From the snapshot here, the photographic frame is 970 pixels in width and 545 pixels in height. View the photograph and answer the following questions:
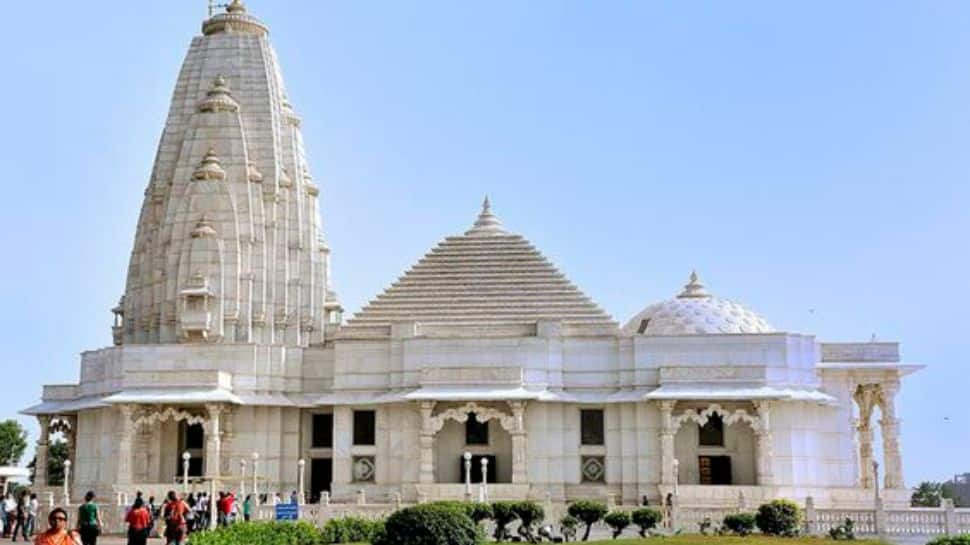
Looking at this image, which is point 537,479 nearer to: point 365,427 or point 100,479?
point 365,427

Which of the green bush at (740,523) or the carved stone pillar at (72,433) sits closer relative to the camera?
the green bush at (740,523)

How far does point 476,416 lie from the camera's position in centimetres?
4362

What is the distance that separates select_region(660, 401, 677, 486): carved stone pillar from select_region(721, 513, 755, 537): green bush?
35.7 feet

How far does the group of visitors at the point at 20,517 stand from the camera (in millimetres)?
32125

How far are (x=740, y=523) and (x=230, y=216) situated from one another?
27.5m

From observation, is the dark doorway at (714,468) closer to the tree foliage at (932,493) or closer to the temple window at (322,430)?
the temple window at (322,430)

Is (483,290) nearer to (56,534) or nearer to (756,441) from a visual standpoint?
(756,441)

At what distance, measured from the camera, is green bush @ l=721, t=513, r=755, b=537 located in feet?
101

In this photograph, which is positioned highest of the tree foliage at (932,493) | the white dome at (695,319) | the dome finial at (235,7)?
the dome finial at (235,7)

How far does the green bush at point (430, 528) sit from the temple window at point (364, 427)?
76.5 feet

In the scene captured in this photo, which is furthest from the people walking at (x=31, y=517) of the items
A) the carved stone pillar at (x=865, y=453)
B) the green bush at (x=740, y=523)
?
the carved stone pillar at (x=865, y=453)

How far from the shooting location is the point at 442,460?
4569 centimetres

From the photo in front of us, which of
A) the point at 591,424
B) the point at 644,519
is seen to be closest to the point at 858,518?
the point at 644,519

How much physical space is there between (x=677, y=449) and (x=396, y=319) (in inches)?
492
